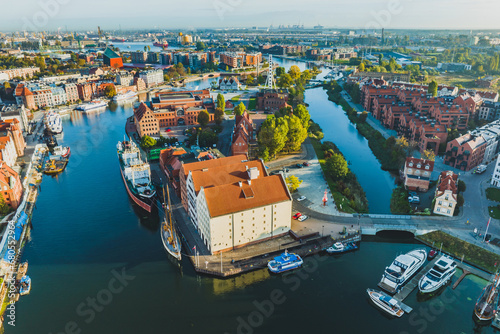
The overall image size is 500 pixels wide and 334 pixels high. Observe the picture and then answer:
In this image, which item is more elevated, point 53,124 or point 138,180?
point 53,124

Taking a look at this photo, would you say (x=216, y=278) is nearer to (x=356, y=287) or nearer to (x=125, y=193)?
(x=356, y=287)

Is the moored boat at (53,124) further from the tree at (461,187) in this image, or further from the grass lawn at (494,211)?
the grass lawn at (494,211)

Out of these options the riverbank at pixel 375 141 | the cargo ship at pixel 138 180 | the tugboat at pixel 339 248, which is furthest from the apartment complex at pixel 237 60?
the tugboat at pixel 339 248

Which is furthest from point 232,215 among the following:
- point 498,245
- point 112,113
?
point 112,113

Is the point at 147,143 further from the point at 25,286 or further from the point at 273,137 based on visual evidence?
the point at 25,286

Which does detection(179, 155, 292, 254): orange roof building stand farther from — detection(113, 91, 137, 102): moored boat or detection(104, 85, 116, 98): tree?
detection(104, 85, 116, 98): tree

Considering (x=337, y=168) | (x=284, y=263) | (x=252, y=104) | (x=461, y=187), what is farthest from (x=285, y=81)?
(x=284, y=263)
